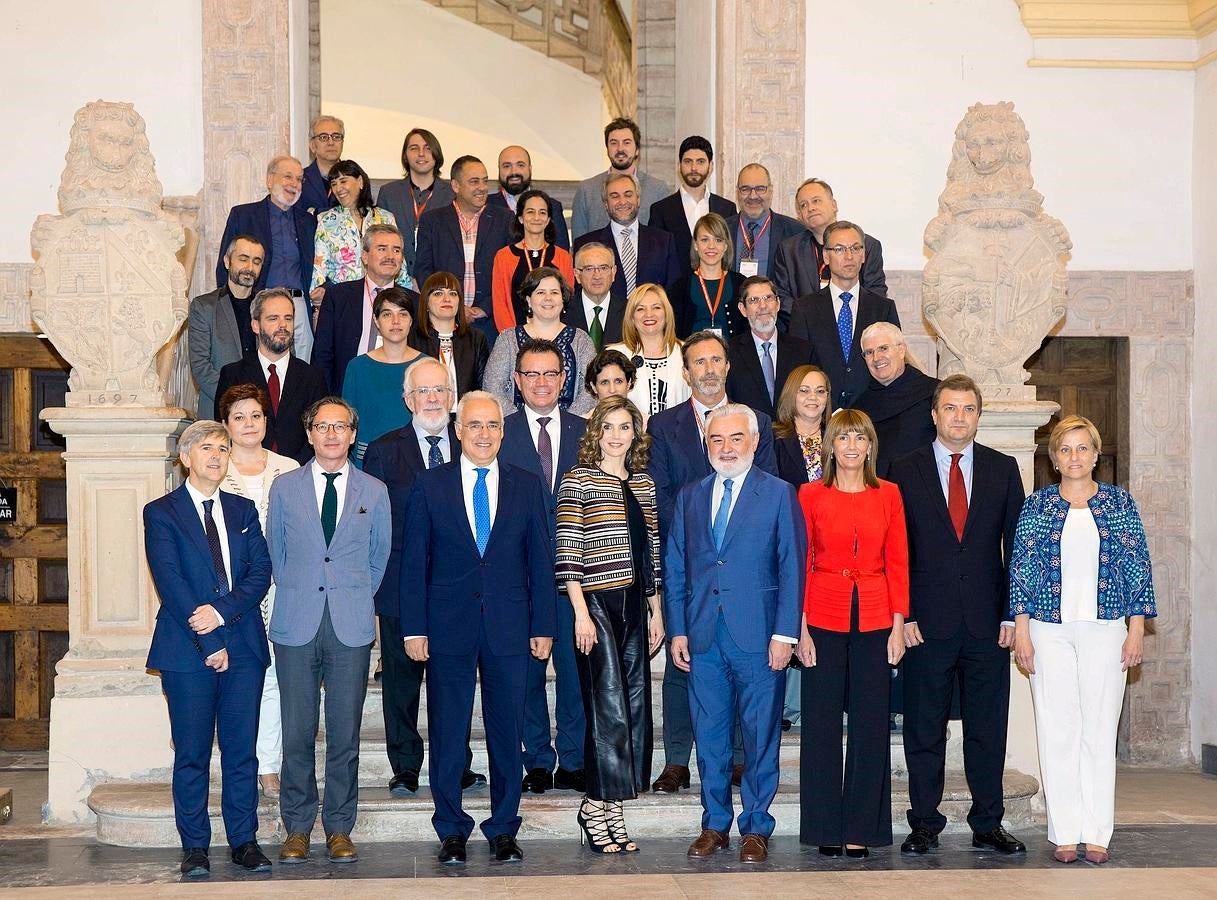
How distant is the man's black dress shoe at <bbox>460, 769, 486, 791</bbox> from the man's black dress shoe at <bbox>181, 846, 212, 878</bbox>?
105 centimetres

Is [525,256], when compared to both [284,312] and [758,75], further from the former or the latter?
[758,75]

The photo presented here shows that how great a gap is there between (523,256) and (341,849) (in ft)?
10.8

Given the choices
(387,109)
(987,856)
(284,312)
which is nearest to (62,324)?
(284,312)

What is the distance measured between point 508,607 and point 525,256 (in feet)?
8.36

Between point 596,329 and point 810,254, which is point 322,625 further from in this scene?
point 810,254

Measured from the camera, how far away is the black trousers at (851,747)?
5746 millimetres

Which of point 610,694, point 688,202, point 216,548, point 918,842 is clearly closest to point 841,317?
point 688,202

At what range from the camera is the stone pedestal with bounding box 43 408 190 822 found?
6500 millimetres

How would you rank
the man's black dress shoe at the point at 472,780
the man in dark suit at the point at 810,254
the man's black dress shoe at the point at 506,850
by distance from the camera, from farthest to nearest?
the man in dark suit at the point at 810,254, the man's black dress shoe at the point at 472,780, the man's black dress shoe at the point at 506,850

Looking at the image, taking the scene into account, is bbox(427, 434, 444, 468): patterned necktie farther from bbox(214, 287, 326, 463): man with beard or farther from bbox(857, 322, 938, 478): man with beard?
bbox(857, 322, 938, 478): man with beard

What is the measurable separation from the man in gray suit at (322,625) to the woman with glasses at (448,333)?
4.25 ft

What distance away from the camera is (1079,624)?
582 centimetres

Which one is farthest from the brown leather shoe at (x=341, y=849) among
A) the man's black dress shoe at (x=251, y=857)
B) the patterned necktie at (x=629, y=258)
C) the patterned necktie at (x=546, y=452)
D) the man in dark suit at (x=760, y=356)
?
the patterned necktie at (x=629, y=258)

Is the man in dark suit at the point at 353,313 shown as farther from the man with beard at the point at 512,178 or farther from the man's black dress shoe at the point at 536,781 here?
the man's black dress shoe at the point at 536,781
